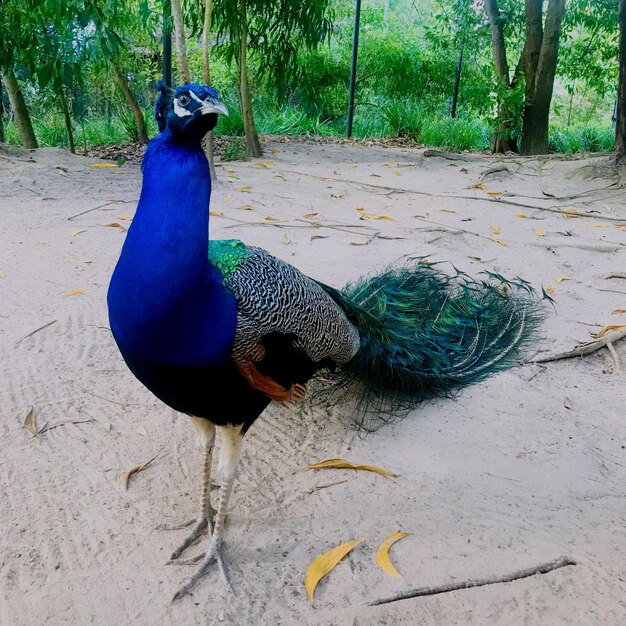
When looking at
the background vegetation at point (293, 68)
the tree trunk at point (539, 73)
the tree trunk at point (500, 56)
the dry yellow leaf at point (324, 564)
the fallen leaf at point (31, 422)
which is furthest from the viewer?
the tree trunk at point (500, 56)

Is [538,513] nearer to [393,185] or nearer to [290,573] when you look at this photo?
[290,573]

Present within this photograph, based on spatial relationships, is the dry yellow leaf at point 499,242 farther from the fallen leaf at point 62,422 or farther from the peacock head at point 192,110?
the peacock head at point 192,110

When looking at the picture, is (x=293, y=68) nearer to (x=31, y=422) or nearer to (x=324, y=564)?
(x=31, y=422)

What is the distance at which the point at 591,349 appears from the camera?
3.47 m

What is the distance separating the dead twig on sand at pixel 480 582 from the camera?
1.96 m

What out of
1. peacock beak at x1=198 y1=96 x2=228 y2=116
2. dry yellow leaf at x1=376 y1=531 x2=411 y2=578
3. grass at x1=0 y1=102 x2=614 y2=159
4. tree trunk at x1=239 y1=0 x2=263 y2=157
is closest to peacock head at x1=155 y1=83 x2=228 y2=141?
peacock beak at x1=198 y1=96 x2=228 y2=116

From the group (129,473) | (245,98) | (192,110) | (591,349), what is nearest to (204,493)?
(129,473)

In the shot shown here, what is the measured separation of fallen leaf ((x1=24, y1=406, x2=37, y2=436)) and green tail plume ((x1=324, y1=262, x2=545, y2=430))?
1.35 meters

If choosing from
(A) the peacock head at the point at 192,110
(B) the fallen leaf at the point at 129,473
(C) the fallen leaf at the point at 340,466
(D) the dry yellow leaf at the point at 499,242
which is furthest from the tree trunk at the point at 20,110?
(C) the fallen leaf at the point at 340,466

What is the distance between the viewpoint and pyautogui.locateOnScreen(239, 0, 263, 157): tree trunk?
7068mm

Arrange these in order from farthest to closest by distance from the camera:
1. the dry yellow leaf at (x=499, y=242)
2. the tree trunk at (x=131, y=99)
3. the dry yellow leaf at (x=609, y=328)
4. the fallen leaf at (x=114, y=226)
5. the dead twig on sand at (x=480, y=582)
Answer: the tree trunk at (x=131, y=99)
the dry yellow leaf at (x=499, y=242)
the fallen leaf at (x=114, y=226)
the dry yellow leaf at (x=609, y=328)
the dead twig on sand at (x=480, y=582)

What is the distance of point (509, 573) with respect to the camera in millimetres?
2033

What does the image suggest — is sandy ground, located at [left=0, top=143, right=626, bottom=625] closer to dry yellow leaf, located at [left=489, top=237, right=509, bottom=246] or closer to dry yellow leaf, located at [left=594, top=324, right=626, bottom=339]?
dry yellow leaf, located at [left=594, top=324, right=626, bottom=339]

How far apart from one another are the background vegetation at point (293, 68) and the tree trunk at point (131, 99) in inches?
1.4
